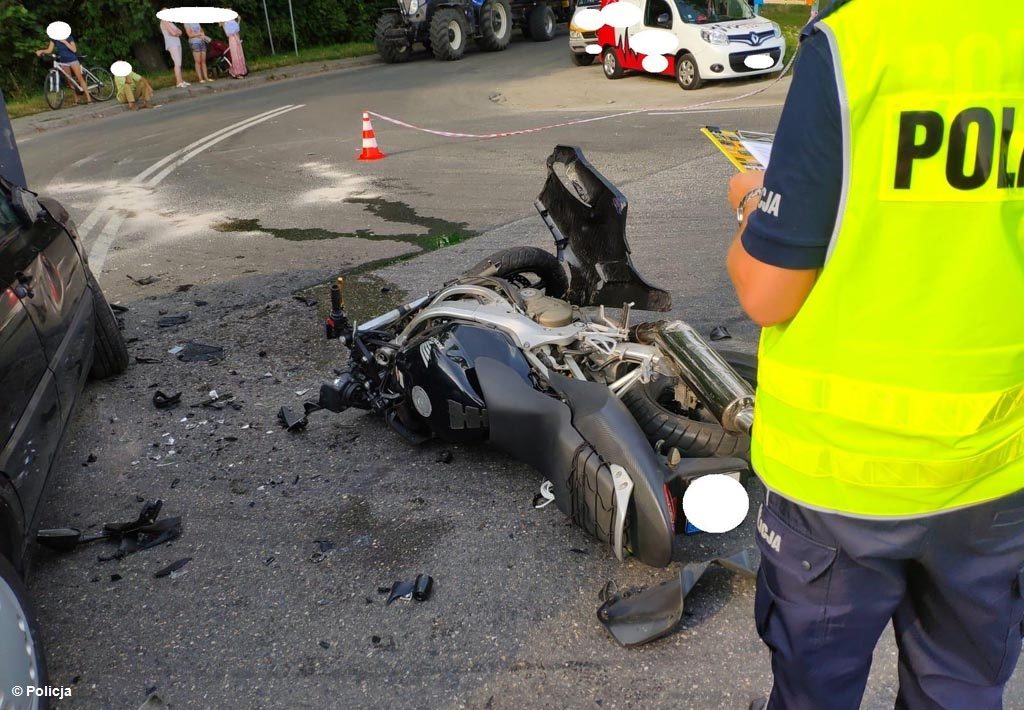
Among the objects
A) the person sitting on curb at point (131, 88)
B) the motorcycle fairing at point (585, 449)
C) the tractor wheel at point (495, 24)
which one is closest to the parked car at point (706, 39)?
the tractor wheel at point (495, 24)

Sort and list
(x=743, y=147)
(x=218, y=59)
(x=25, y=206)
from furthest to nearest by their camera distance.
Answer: (x=218, y=59)
(x=25, y=206)
(x=743, y=147)

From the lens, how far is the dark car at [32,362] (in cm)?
250

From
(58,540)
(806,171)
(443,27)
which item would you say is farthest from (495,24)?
(806,171)

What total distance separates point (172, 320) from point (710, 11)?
11418 millimetres

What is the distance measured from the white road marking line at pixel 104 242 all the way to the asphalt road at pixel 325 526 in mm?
43

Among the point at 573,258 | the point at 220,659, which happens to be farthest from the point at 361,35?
the point at 220,659

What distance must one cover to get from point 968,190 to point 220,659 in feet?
8.74

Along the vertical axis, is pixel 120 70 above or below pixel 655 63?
above

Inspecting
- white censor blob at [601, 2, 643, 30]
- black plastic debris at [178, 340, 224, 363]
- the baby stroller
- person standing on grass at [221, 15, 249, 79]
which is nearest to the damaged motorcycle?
black plastic debris at [178, 340, 224, 363]

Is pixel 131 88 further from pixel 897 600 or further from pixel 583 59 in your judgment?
pixel 897 600

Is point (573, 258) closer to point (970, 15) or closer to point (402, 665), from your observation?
point (402, 665)

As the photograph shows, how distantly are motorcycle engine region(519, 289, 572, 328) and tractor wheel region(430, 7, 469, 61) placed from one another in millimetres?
17770

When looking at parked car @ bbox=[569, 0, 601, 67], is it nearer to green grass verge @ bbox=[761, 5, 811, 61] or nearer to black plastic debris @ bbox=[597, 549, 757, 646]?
green grass verge @ bbox=[761, 5, 811, 61]

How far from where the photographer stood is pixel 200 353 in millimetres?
5477
